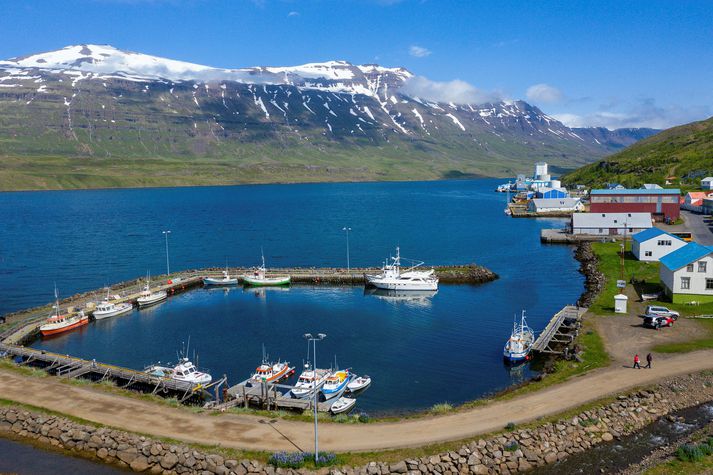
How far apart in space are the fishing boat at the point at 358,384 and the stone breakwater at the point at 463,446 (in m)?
14.1

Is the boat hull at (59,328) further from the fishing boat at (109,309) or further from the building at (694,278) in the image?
the building at (694,278)

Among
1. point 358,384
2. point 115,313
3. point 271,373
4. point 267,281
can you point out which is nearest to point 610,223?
point 267,281

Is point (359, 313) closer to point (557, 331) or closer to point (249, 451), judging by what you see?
point (557, 331)

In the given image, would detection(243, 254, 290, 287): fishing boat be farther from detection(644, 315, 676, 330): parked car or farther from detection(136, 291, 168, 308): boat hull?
detection(644, 315, 676, 330): parked car

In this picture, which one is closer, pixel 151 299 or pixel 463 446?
pixel 463 446

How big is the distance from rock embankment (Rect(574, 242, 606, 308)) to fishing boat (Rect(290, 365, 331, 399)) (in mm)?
30473

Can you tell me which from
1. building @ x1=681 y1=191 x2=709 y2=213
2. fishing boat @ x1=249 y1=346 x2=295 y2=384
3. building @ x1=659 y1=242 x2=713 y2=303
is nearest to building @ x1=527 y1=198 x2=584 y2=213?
building @ x1=681 y1=191 x2=709 y2=213

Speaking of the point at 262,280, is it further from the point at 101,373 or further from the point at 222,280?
the point at 101,373

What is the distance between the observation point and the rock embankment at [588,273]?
209 feet

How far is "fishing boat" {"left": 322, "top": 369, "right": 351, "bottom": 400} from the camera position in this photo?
4081 centimetres

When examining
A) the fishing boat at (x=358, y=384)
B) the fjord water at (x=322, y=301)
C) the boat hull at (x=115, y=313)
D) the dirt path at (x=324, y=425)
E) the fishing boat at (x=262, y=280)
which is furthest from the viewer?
the fishing boat at (x=262, y=280)

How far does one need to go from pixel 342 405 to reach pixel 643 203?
98.5 m

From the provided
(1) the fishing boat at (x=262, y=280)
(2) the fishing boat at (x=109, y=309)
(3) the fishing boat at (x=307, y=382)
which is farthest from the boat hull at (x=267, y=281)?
(3) the fishing boat at (x=307, y=382)

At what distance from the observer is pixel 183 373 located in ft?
143
